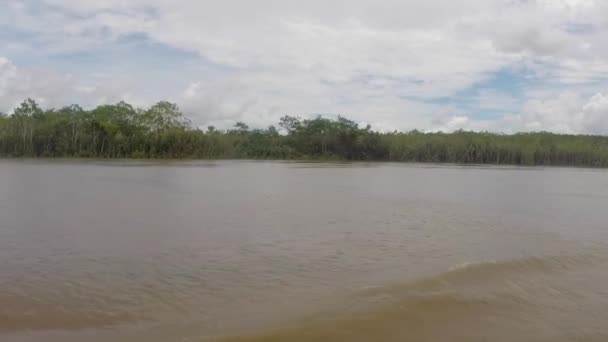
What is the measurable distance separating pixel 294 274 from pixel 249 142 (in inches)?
2545

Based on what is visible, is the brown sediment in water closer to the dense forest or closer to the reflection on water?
the reflection on water

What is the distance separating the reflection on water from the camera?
4.79m

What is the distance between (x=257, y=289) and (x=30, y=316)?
2250 millimetres

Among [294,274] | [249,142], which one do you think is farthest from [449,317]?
[249,142]

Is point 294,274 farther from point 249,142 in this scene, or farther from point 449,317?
point 249,142

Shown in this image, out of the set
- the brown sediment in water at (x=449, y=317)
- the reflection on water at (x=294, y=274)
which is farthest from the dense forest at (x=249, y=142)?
the brown sediment in water at (x=449, y=317)

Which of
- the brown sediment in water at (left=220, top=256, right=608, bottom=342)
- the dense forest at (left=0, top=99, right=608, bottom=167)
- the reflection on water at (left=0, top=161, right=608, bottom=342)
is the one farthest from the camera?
the dense forest at (left=0, top=99, right=608, bottom=167)

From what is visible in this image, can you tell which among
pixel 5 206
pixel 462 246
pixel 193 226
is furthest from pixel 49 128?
pixel 462 246

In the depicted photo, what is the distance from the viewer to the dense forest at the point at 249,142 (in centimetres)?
5197

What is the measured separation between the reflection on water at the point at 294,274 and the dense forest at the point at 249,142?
4181 cm

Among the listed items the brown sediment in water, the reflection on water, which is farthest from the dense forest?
the brown sediment in water

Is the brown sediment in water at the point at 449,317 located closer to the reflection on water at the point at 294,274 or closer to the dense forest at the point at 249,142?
the reflection on water at the point at 294,274

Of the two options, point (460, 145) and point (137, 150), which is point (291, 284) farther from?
point (460, 145)

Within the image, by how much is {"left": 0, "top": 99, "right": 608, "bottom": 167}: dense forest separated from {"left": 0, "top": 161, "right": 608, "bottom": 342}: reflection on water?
4181cm
